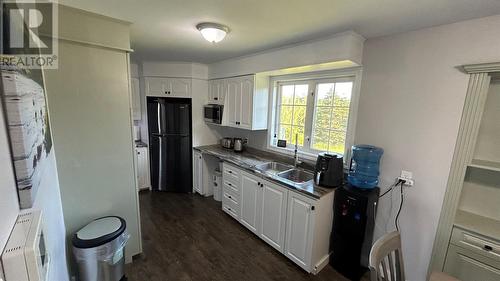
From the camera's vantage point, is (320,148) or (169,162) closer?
(320,148)

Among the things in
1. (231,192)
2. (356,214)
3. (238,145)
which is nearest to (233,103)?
(238,145)

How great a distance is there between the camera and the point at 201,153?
3627 mm

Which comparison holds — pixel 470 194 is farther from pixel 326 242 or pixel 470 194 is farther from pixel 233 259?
pixel 233 259

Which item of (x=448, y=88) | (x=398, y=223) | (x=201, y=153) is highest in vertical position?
(x=448, y=88)

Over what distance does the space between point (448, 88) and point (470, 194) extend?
90cm

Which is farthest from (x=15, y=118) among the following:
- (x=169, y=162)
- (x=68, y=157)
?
(x=169, y=162)

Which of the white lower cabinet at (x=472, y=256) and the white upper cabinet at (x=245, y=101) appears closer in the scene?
the white lower cabinet at (x=472, y=256)

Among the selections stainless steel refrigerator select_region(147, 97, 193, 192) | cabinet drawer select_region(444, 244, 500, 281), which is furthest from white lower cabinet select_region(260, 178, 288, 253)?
stainless steel refrigerator select_region(147, 97, 193, 192)

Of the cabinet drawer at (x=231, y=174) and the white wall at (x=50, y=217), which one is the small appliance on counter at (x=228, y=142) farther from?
the white wall at (x=50, y=217)

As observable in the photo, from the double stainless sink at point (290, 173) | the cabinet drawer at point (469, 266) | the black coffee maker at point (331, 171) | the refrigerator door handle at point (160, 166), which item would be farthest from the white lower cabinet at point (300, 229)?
the refrigerator door handle at point (160, 166)

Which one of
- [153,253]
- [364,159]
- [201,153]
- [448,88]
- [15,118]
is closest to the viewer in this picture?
[15,118]

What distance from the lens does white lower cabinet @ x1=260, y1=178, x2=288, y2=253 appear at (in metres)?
2.26

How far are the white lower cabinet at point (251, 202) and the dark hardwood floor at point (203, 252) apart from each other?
0.15 meters

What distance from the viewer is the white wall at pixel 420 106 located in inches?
64.4
